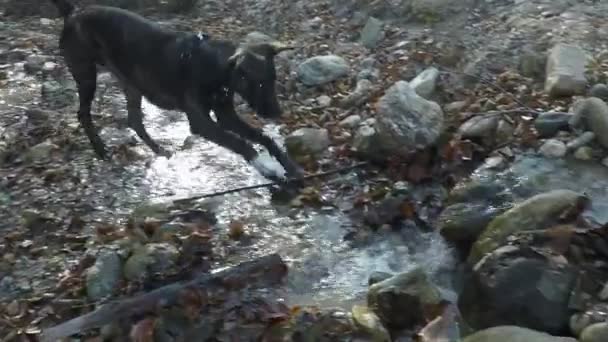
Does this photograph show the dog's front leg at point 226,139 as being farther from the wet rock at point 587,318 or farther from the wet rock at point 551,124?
the wet rock at point 587,318

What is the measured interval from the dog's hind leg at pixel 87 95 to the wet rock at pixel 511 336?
3502 mm

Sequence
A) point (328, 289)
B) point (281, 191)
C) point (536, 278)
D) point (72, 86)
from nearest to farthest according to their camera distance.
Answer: point (536, 278)
point (328, 289)
point (281, 191)
point (72, 86)

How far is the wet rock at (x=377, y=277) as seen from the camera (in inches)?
159

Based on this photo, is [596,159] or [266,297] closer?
[266,297]

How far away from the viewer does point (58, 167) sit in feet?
18.8

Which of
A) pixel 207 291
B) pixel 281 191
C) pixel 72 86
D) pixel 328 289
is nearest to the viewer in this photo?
pixel 207 291

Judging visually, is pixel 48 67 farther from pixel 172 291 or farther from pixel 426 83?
pixel 172 291

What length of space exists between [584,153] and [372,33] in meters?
2.84

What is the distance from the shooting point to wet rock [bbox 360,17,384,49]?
714 centimetres

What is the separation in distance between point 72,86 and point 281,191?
2.94 metres

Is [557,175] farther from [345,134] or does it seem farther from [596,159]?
[345,134]


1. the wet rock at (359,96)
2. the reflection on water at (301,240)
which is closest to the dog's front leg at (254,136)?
the reflection on water at (301,240)

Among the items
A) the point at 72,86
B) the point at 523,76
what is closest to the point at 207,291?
the point at 523,76

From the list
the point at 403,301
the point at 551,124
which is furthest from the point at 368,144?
the point at 403,301
